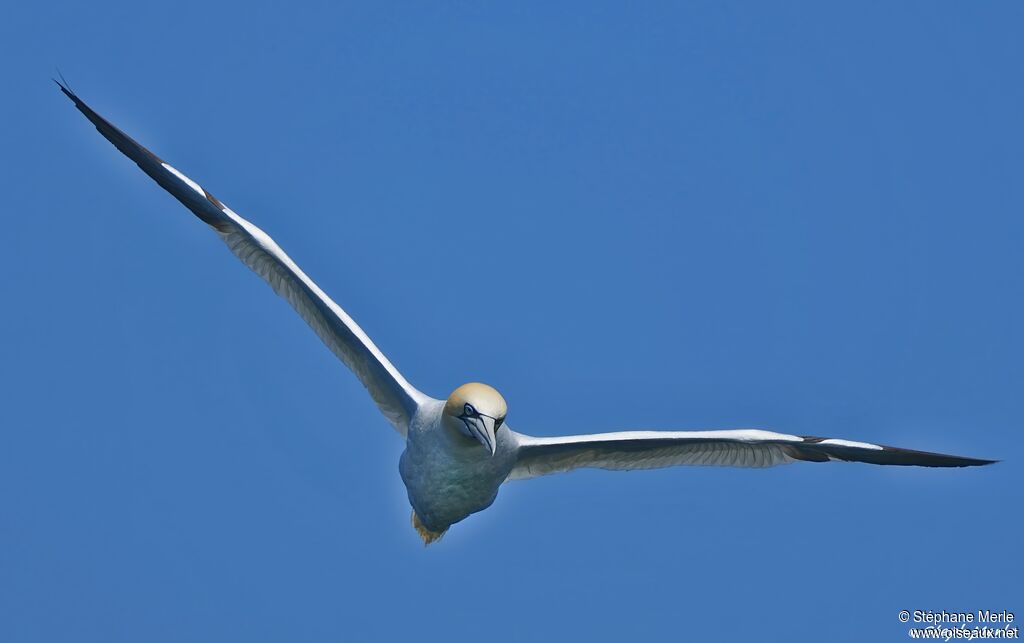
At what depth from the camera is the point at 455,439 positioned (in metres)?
16.6

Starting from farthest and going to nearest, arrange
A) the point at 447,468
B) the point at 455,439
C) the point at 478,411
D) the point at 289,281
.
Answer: the point at 289,281 < the point at 447,468 < the point at 455,439 < the point at 478,411

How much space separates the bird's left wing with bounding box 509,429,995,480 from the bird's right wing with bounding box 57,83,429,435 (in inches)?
74.2

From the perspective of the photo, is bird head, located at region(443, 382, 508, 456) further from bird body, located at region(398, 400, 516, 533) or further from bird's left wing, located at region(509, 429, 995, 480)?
bird's left wing, located at region(509, 429, 995, 480)

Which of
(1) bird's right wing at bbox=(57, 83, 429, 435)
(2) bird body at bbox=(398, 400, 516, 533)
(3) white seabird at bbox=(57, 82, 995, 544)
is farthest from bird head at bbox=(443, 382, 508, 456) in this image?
(1) bird's right wing at bbox=(57, 83, 429, 435)

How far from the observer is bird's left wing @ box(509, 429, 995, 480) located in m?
17.7

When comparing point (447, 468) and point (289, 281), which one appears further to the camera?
point (289, 281)

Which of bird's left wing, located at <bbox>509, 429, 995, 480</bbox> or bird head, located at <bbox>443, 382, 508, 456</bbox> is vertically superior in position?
bird's left wing, located at <bbox>509, 429, 995, 480</bbox>

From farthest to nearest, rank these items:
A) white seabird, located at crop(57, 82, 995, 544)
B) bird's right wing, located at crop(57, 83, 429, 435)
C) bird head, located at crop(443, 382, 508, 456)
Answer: bird's right wing, located at crop(57, 83, 429, 435)
white seabird, located at crop(57, 82, 995, 544)
bird head, located at crop(443, 382, 508, 456)

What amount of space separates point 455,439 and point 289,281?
11.3ft

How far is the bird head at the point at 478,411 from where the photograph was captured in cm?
1591

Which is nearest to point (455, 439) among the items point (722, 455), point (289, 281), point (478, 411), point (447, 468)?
point (447, 468)

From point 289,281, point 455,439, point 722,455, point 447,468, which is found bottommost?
point 447,468

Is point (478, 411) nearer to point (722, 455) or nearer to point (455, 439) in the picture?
point (455, 439)

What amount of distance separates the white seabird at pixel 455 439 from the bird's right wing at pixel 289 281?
0.04ft
